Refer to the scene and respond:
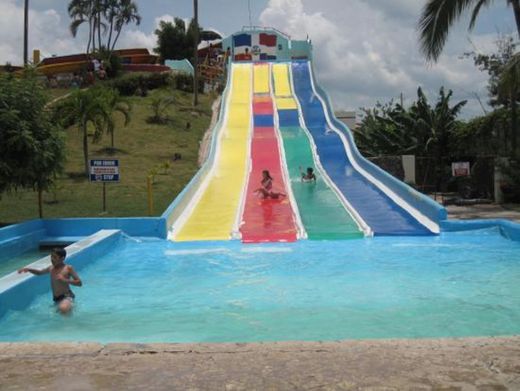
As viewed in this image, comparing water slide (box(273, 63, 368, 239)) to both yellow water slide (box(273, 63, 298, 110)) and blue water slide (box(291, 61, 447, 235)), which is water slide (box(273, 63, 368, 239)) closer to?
yellow water slide (box(273, 63, 298, 110))

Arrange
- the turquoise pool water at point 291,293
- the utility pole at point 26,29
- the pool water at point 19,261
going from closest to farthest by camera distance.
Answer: the turquoise pool water at point 291,293, the pool water at point 19,261, the utility pole at point 26,29

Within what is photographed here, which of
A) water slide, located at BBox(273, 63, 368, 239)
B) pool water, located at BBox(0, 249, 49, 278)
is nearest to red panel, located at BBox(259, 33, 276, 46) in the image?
water slide, located at BBox(273, 63, 368, 239)

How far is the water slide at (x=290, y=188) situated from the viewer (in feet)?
41.0

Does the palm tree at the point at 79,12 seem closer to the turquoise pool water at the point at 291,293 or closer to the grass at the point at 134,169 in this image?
the grass at the point at 134,169

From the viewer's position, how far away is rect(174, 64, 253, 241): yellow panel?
1253cm

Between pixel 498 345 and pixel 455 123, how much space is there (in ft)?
72.0

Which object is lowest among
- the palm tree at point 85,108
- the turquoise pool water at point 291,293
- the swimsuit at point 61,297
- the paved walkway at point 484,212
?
the turquoise pool water at point 291,293

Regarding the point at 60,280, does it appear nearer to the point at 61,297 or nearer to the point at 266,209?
the point at 61,297

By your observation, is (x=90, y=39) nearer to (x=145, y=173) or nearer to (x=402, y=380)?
(x=145, y=173)

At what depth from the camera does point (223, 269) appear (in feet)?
31.3

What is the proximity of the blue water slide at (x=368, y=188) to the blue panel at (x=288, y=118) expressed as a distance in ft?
1.37

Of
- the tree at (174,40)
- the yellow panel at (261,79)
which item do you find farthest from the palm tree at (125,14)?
the yellow panel at (261,79)

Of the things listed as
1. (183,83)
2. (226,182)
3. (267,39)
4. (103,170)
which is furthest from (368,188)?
(267,39)

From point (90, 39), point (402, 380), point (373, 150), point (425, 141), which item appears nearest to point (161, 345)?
point (402, 380)
